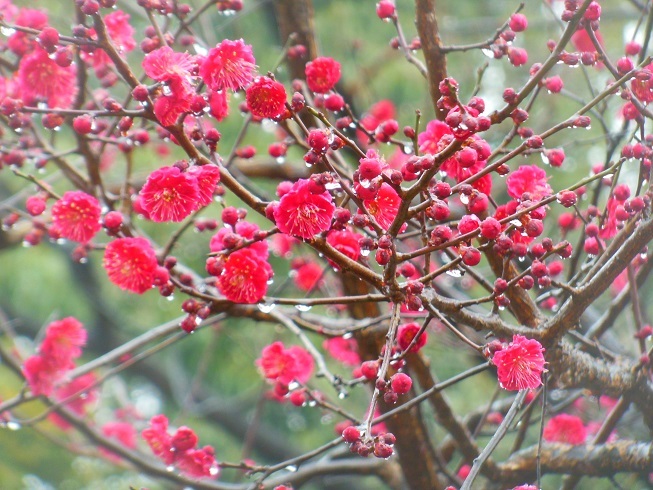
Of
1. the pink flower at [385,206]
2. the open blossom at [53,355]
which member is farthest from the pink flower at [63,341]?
the pink flower at [385,206]

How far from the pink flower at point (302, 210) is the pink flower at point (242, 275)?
0.21 metres

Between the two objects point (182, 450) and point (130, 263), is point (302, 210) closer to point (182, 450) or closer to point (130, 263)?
point (130, 263)

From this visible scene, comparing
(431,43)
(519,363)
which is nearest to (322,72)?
(431,43)

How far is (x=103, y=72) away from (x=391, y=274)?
105 centimetres

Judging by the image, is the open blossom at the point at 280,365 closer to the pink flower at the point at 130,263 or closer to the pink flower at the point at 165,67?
the pink flower at the point at 130,263

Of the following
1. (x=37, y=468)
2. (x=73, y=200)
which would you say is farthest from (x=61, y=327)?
(x=37, y=468)

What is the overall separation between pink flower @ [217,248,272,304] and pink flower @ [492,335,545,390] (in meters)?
0.44

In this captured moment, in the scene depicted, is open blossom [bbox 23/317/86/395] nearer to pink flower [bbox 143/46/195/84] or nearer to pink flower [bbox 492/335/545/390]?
pink flower [bbox 143/46/195/84]

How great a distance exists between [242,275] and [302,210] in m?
0.26

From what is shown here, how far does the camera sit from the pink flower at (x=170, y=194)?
4.05 feet

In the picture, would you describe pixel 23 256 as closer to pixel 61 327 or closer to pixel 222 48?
pixel 61 327

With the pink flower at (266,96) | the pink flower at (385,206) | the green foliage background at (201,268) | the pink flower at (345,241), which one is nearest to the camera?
the pink flower at (266,96)

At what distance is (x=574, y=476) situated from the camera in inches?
68.3

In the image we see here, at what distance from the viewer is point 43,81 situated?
1.61 meters
